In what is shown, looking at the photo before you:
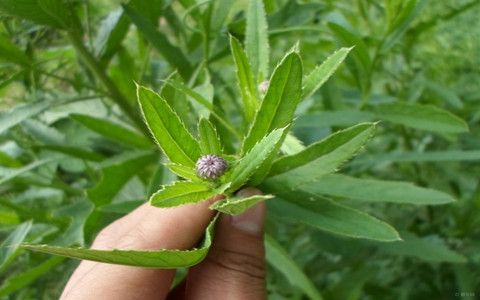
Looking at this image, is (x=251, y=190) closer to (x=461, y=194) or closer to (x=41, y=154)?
(x=41, y=154)

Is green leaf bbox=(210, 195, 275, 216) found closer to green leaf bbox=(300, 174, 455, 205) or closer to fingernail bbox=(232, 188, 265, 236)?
fingernail bbox=(232, 188, 265, 236)

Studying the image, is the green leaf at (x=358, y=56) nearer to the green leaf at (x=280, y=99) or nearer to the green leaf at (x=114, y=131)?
the green leaf at (x=280, y=99)

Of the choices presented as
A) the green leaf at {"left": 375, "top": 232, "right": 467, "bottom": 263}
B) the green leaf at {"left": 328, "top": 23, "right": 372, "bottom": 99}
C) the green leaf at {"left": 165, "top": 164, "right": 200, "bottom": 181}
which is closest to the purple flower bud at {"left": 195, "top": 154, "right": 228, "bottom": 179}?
the green leaf at {"left": 165, "top": 164, "right": 200, "bottom": 181}

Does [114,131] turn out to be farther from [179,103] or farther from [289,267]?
[289,267]

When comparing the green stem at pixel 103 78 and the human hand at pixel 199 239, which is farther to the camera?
the green stem at pixel 103 78

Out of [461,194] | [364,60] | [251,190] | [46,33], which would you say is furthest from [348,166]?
[46,33]

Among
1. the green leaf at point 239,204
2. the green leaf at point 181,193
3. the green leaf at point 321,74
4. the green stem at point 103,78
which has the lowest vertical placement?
the green leaf at point 239,204

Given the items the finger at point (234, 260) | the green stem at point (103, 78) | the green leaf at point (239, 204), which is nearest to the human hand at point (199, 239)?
the finger at point (234, 260)
